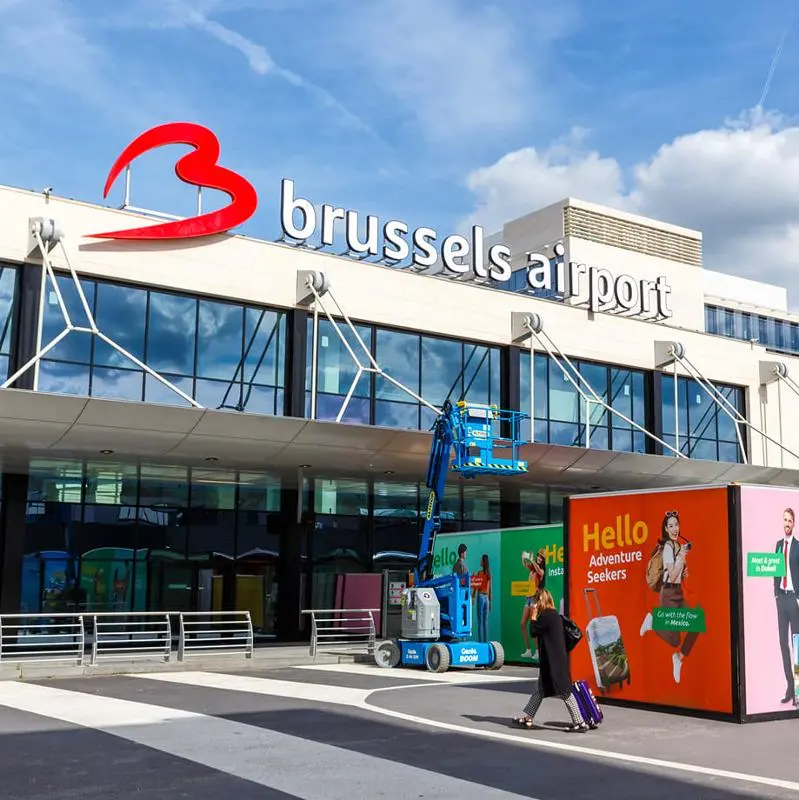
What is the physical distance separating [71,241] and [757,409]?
2471 centimetres

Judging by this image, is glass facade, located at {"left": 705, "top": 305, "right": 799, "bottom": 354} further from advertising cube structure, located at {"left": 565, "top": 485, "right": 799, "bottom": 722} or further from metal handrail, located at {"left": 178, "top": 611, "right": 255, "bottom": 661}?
advertising cube structure, located at {"left": 565, "top": 485, "right": 799, "bottom": 722}

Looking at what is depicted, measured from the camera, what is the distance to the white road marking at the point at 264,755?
968cm

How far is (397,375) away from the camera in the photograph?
30.6 meters

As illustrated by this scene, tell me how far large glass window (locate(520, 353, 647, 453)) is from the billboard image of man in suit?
53.7ft

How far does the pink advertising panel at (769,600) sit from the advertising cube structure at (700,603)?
14mm

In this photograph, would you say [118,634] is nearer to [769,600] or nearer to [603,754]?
[769,600]

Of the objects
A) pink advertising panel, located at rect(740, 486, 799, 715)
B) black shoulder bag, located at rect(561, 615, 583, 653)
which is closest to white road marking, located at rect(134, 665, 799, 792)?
black shoulder bag, located at rect(561, 615, 583, 653)

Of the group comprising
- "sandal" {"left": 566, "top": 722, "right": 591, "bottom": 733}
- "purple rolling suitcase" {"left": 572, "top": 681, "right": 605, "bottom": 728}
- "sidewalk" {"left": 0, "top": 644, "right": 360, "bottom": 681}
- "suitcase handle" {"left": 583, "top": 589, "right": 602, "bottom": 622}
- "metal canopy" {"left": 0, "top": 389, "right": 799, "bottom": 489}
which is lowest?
"sidewalk" {"left": 0, "top": 644, "right": 360, "bottom": 681}

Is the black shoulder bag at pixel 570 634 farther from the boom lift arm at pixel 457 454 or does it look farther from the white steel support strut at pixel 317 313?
the white steel support strut at pixel 317 313

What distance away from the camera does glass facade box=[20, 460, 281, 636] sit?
2709 centimetres

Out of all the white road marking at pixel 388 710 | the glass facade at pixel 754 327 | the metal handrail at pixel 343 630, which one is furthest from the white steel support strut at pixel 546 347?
the glass facade at pixel 754 327

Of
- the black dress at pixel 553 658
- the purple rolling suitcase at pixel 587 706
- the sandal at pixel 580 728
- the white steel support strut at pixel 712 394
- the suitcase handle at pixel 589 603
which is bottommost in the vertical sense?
the sandal at pixel 580 728

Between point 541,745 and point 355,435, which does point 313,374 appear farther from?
point 541,745

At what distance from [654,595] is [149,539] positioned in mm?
16497
